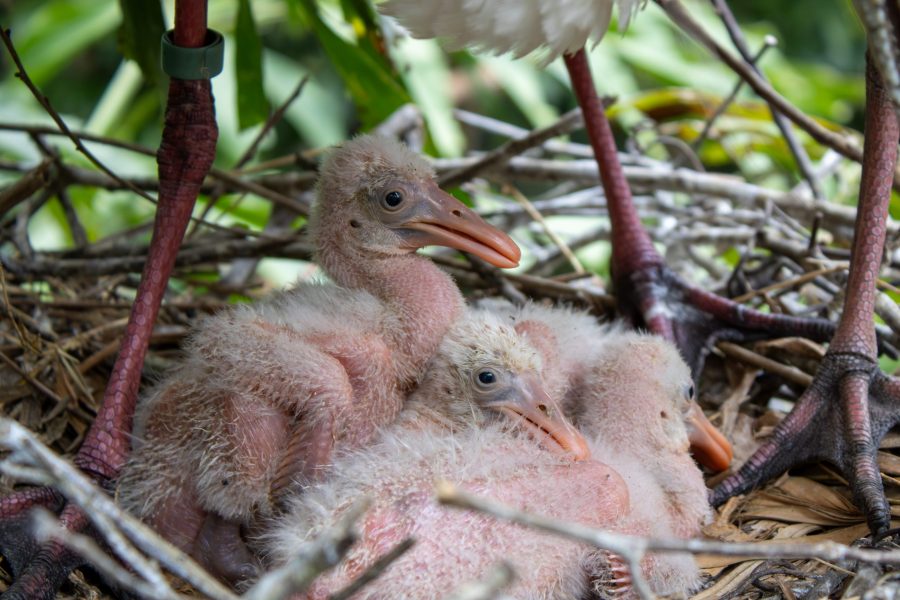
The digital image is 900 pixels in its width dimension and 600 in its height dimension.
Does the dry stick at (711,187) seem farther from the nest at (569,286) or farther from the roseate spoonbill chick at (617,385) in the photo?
the roseate spoonbill chick at (617,385)

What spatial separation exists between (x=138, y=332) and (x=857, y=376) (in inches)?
50.5

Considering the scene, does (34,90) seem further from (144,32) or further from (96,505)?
(96,505)

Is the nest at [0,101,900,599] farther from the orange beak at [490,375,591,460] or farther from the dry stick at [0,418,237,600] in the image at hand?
the dry stick at [0,418,237,600]

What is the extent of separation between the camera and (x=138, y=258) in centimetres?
233

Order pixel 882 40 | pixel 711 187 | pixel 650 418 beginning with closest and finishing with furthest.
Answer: pixel 882 40, pixel 650 418, pixel 711 187

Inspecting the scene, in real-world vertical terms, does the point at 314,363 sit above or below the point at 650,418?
above

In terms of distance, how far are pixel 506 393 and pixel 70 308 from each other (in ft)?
3.79

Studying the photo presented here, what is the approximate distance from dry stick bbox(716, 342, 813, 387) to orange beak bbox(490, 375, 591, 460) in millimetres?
653

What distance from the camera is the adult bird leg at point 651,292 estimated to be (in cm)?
215

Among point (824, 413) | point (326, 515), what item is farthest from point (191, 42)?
point (824, 413)

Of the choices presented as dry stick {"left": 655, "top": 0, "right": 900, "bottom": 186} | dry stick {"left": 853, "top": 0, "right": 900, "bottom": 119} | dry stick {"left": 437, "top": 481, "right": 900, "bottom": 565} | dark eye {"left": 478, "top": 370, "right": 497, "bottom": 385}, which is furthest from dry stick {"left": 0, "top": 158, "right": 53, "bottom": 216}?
dry stick {"left": 853, "top": 0, "right": 900, "bottom": 119}

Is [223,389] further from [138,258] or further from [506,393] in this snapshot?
[138,258]

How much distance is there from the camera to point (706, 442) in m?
1.86

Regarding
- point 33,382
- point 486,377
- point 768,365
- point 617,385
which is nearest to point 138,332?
point 33,382
